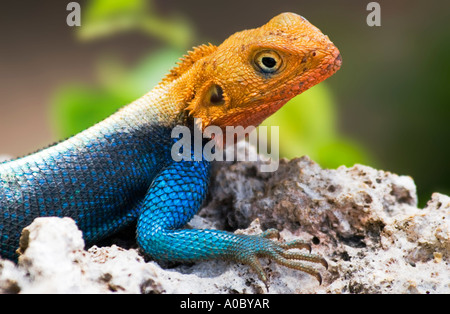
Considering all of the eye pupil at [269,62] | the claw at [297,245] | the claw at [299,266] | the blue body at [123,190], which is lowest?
the claw at [299,266]

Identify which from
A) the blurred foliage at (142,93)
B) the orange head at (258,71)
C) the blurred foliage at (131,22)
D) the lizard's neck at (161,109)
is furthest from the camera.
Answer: the blurred foliage at (131,22)

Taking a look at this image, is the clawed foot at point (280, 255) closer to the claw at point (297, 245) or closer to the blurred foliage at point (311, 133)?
the claw at point (297, 245)

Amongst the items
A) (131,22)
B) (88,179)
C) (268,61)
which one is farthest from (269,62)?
(131,22)

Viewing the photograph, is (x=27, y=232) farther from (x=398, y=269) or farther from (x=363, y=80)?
(x=363, y=80)

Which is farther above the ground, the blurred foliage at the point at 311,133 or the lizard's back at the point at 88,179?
the blurred foliage at the point at 311,133

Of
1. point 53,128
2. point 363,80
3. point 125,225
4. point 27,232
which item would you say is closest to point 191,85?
point 125,225

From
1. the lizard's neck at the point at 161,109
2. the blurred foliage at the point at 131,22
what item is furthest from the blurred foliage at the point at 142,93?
the lizard's neck at the point at 161,109

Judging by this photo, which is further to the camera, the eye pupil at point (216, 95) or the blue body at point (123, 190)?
the eye pupil at point (216, 95)

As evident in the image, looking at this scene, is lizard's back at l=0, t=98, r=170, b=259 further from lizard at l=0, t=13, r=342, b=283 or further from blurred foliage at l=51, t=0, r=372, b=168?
blurred foliage at l=51, t=0, r=372, b=168

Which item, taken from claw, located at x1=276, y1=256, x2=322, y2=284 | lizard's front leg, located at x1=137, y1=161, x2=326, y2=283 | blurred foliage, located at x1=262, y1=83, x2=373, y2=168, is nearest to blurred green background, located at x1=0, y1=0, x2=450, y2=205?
blurred foliage, located at x1=262, y1=83, x2=373, y2=168
